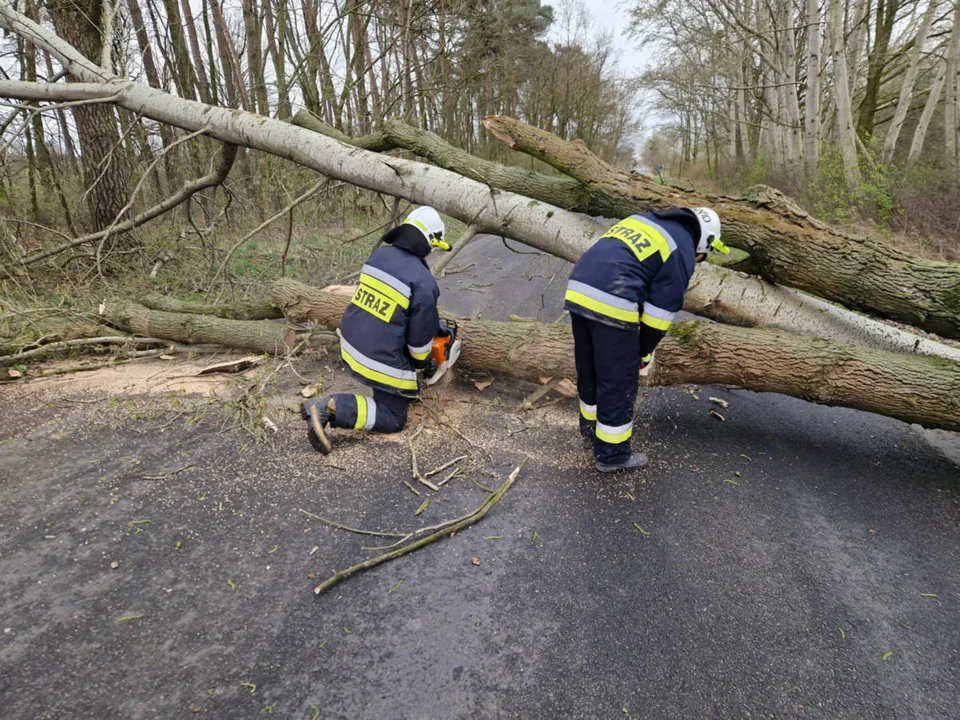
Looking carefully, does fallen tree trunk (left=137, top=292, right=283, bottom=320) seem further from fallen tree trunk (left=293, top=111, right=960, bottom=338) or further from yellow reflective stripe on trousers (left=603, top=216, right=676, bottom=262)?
yellow reflective stripe on trousers (left=603, top=216, right=676, bottom=262)

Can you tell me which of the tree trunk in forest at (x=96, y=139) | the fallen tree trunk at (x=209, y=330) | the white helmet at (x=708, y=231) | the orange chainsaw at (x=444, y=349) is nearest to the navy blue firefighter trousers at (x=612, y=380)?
the white helmet at (x=708, y=231)

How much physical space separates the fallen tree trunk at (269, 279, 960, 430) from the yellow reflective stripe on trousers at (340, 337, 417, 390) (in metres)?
0.75

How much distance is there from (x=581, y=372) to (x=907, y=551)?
5.49ft

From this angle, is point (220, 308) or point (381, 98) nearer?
point (220, 308)

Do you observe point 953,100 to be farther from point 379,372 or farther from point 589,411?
point 379,372

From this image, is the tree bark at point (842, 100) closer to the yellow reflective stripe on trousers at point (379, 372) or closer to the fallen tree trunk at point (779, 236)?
the fallen tree trunk at point (779, 236)

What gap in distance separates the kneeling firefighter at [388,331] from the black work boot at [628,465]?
47.2 inches

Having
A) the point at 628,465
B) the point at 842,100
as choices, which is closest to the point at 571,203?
the point at 628,465

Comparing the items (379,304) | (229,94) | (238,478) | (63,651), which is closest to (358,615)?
(63,651)

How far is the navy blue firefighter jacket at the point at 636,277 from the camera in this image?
2.59 meters


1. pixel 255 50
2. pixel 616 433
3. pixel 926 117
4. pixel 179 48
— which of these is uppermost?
pixel 255 50

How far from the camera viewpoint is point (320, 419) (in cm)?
292

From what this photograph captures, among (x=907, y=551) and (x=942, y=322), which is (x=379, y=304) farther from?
(x=942, y=322)

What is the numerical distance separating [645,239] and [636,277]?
0.20 meters
